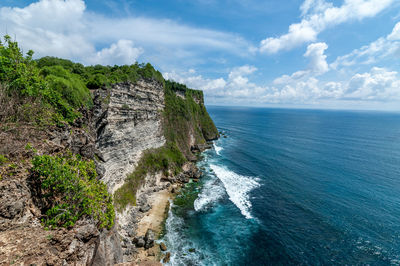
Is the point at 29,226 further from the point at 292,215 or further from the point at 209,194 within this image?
the point at 292,215

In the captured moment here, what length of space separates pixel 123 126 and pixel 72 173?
20.3m

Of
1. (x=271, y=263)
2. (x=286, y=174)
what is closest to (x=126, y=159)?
(x=271, y=263)

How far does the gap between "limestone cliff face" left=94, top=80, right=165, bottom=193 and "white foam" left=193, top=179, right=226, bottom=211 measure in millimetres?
15581

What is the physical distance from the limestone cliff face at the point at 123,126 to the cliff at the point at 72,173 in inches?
7.2

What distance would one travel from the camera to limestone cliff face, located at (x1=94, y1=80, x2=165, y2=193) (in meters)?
26.6

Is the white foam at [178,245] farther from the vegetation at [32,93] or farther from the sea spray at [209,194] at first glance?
the vegetation at [32,93]

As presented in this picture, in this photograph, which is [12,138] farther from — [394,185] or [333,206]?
[394,185]

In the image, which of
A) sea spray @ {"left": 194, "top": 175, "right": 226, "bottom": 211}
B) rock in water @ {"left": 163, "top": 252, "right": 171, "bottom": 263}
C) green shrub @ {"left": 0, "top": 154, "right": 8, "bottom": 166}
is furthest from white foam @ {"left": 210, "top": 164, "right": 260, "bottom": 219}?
green shrub @ {"left": 0, "top": 154, "right": 8, "bottom": 166}

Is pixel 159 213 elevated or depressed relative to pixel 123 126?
depressed

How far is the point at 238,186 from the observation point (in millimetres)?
A: 41594

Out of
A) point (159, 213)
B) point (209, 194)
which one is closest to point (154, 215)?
point (159, 213)

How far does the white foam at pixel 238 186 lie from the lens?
1362 inches

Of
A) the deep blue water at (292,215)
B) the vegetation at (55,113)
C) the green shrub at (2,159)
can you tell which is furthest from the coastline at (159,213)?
the green shrub at (2,159)

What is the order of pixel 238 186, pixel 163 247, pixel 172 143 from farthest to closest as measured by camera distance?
pixel 172 143 → pixel 238 186 → pixel 163 247
